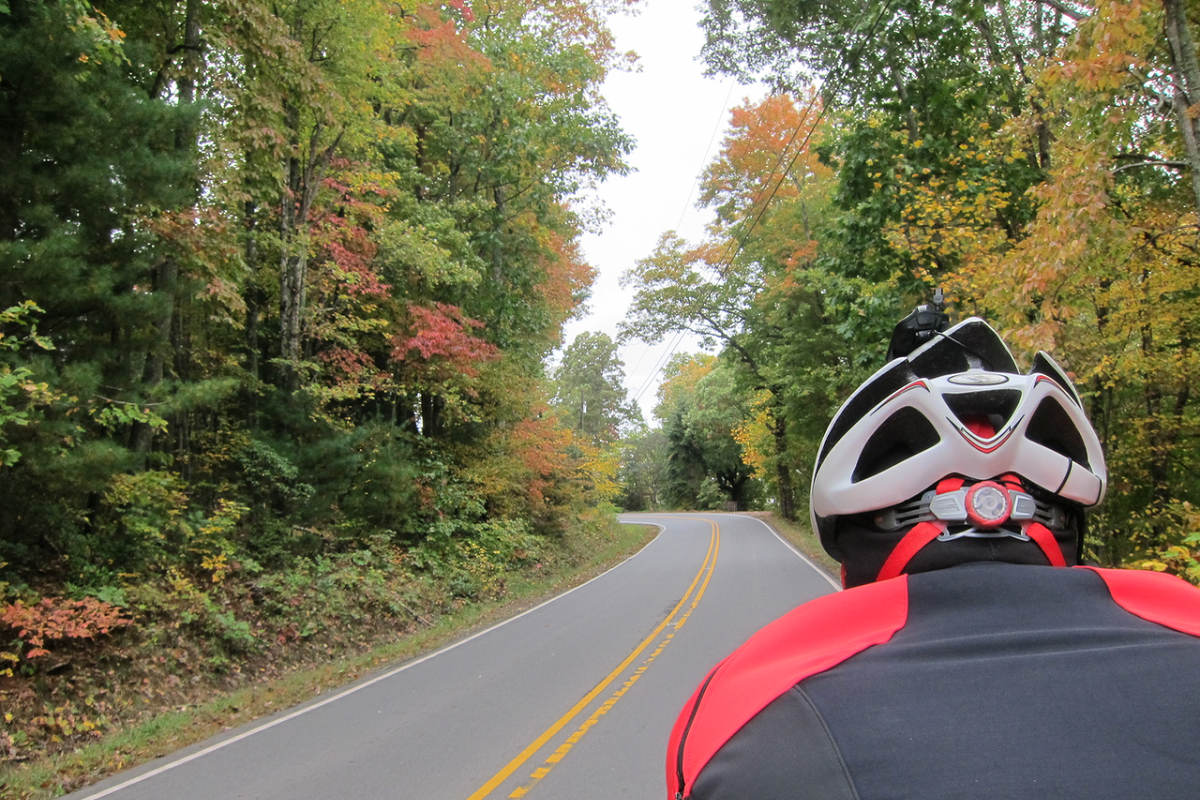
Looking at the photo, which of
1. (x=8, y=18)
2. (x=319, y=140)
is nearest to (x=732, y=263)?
(x=319, y=140)

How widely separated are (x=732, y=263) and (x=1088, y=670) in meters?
29.7

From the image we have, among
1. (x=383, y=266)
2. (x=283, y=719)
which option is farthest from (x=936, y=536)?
(x=383, y=266)

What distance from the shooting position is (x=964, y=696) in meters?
1.06

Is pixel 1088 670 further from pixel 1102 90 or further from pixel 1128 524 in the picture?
pixel 1128 524

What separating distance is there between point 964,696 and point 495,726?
6757 mm

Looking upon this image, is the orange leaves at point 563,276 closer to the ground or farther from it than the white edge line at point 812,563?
→ farther from it

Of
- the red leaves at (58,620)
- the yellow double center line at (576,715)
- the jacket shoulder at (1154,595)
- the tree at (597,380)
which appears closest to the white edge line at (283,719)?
the red leaves at (58,620)

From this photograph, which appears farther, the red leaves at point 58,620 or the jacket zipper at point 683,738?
the red leaves at point 58,620

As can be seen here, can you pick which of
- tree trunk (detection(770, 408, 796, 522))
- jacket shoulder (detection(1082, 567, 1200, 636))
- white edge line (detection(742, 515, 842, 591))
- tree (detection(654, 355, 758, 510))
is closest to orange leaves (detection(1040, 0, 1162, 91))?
jacket shoulder (detection(1082, 567, 1200, 636))

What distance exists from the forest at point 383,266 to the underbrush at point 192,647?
6 centimetres

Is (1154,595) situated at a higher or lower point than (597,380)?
lower

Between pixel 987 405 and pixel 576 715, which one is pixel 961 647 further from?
pixel 576 715

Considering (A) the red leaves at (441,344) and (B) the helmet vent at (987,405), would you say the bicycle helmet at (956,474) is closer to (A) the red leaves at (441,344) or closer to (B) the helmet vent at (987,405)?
Answer: (B) the helmet vent at (987,405)

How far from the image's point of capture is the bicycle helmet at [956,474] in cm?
143
